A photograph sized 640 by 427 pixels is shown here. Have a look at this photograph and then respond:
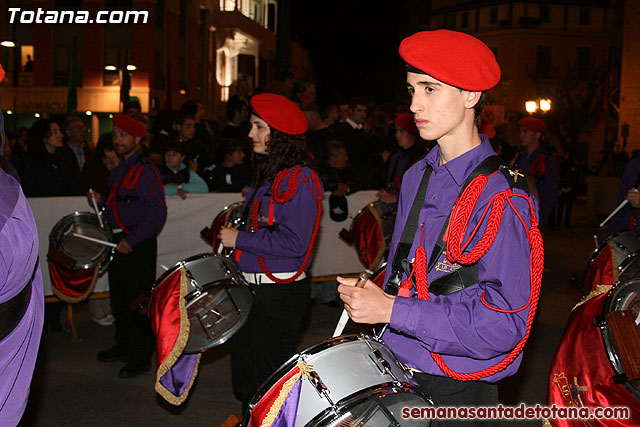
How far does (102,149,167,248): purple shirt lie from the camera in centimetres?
593

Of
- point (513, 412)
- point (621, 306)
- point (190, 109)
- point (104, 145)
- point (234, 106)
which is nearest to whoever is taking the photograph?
point (513, 412)

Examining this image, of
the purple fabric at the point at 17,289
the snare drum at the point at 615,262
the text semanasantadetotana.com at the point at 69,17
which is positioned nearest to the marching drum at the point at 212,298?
the purple fabric at the point at 17,289

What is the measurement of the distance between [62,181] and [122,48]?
28.4 meters

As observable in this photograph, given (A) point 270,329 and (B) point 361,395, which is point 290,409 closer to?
(B) point 361,395

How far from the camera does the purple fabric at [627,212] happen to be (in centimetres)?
633

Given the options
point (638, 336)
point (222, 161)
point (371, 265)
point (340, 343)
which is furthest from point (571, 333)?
point (222, 161)

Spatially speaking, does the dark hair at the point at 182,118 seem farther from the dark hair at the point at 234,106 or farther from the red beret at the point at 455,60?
the red beret at the point at 455,60

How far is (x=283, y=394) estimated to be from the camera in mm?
2299

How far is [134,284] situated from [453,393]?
13.8 feet

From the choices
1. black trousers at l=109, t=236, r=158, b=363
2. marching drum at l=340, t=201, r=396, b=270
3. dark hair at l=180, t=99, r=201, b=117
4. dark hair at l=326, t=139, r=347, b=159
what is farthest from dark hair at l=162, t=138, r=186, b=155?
marching drum at l=340, t=201, r=396, b=270

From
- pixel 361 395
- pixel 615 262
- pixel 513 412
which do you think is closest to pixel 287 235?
pixel 513 412

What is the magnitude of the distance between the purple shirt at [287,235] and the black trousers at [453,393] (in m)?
1.83

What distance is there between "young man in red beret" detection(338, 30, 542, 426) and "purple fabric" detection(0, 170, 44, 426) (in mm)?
1022

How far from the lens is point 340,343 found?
2387 millimetres
